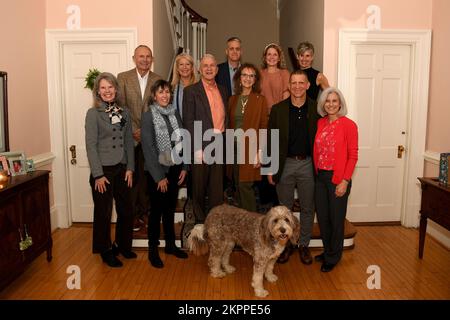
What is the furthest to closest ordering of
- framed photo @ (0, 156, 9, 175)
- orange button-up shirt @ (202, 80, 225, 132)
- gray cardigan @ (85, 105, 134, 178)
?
orange button-up shirt @ (202, 80, 225, 132)
gray cardigan @ (85, 105, 134, 178)
framed photo @ (0, 156, 9, 175)

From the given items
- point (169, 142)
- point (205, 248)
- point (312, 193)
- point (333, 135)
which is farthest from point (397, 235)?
point (169, 142)

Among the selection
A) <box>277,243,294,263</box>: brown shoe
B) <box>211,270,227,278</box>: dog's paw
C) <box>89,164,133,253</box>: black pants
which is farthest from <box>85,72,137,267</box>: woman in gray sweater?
<box>277,243,294,263</box>: brown shoe

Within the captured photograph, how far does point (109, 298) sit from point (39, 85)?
8.59ft

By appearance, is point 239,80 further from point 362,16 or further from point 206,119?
point 362,16

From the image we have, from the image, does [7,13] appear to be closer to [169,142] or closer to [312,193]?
[169,142]

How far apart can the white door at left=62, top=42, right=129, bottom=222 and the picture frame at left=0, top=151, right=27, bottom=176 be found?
1.30 meters

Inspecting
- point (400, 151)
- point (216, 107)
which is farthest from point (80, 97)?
point (400, 151)

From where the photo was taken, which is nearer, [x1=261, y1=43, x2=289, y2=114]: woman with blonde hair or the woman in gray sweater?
the woman in gray sweater

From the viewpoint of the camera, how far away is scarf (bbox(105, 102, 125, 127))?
337 cm

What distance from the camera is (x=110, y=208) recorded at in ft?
11.6

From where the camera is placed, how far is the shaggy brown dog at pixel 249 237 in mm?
2869

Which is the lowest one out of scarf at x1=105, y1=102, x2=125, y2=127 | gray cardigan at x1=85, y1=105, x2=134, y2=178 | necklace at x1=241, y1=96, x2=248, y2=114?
gray cardigan at x1=85, y1=105, x2=134, y2=178

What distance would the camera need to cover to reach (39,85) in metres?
4.39

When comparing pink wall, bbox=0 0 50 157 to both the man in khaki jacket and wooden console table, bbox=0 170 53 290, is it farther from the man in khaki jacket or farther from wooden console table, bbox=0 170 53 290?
the man in khaki jacket
